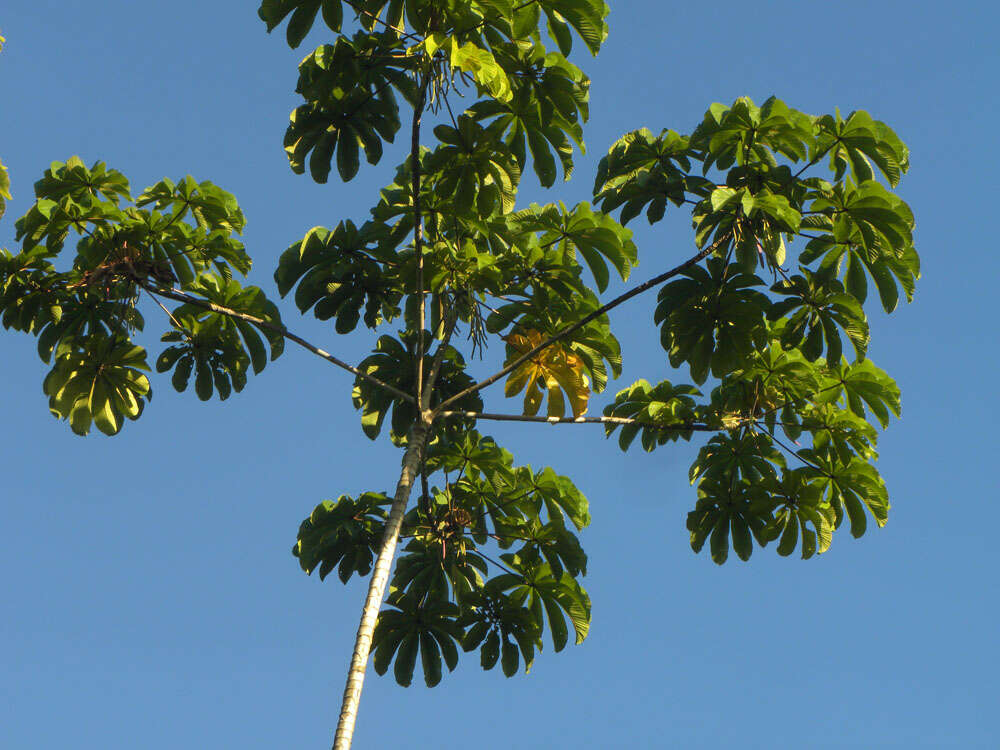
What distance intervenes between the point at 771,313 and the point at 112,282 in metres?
5.15

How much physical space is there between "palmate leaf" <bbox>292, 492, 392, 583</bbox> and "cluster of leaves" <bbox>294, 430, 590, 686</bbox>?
0.02 meters

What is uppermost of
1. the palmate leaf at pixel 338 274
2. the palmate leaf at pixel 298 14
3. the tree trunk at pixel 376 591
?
the palmate leaf at pixel 298 14

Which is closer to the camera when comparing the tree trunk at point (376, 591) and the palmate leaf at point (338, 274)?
the tree trunk at point (376, 591)

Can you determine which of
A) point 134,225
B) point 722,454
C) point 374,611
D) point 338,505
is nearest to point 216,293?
point 134,225

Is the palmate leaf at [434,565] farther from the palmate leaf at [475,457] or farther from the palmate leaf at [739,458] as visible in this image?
the palmate leaf at [739,458]

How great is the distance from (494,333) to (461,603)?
2.37 metres

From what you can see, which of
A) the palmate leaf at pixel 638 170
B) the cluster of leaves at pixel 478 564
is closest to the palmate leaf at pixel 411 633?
the cluster of leaves at pixel 478 564

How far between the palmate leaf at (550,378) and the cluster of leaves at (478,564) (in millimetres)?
605

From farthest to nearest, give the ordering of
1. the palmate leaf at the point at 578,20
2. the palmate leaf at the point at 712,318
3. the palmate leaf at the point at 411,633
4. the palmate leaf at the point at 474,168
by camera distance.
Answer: the palmate leaf at the point at 411,633, the palmate leaf at the point at 712,318, the palmate leaf at the point at 474,168, the palmate leaf at the point at 578,20

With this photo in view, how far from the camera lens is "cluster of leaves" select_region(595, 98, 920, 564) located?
7879 millimetres

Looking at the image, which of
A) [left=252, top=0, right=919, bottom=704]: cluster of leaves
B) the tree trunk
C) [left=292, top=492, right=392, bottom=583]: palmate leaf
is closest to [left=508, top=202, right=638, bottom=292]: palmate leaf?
[left=252, top=0, right=919, bottom=704]: cluster of leaves

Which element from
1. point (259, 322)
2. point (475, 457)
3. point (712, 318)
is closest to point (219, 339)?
point (259, 322)

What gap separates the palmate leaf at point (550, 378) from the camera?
8.86 m

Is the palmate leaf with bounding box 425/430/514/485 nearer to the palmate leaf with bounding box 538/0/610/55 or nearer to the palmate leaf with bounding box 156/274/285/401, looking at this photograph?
the palmate leaf with bounding box 156/274/285/401
